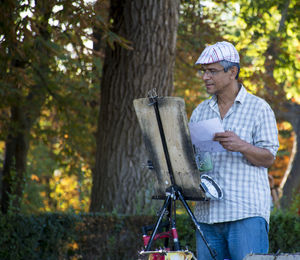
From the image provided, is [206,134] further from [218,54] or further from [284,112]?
[284,112]

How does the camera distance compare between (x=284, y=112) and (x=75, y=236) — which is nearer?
(x=75, y=236)

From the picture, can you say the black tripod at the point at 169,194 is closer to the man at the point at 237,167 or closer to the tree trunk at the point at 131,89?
the man at the point at 237,167

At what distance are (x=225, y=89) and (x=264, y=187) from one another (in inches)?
25.5

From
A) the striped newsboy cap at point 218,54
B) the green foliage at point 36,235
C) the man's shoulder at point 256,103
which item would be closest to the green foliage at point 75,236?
the green foliage at point 36,235

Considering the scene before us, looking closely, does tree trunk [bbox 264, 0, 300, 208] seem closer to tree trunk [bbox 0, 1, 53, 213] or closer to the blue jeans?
tree trunk [bbox 0, 1, 53, 213]

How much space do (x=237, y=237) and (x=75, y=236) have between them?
3347 mm

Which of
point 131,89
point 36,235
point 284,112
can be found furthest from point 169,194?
point 284,112

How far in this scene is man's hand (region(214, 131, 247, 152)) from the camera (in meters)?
3.35

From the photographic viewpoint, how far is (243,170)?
11.7 ft

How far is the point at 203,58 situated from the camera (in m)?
3.59

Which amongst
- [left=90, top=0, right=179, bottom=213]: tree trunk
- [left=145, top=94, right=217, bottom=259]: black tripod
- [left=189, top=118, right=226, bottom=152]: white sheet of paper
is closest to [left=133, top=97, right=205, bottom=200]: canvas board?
[left=145, top=94, right=217, bottom=259]: black tripod

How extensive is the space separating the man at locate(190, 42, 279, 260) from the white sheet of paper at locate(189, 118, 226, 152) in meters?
0.05

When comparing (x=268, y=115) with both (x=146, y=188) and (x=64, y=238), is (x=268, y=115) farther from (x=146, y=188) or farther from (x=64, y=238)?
(x=146, y=188)

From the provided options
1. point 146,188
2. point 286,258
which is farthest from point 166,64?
point 286,258
